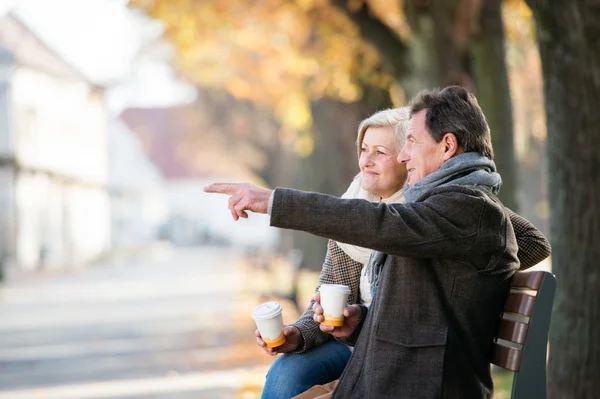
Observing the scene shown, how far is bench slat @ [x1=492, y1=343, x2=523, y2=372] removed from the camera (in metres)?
3.25

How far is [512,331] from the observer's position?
10.7 ft

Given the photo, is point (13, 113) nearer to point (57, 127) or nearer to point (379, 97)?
point (57, 127)

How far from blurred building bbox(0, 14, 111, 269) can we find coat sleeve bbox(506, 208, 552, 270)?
32393 millimetres

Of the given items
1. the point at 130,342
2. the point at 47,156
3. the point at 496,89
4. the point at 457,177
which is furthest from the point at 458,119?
the point at 47,156

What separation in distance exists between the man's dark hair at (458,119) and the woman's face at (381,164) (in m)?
0.49

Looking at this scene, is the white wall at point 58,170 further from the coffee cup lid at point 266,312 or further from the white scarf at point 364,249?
the coffee cup lid at point 266,312

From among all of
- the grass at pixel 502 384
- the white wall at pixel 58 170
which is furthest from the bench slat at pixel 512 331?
the white wall at pixel 58 170

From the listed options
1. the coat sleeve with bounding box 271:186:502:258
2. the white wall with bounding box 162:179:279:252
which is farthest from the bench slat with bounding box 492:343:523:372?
the white wall with bounding box 162:179:279:252

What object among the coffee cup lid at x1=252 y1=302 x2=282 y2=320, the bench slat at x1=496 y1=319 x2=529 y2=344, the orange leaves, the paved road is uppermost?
the orange leaves

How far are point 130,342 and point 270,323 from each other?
416 inches

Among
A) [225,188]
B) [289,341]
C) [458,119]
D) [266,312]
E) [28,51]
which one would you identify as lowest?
[289,341]

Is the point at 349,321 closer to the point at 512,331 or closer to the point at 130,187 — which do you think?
the point at 512,331

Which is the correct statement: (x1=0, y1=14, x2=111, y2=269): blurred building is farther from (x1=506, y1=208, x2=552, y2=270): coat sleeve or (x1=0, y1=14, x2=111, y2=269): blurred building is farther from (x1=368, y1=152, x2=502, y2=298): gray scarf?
(x1=368, y1=152, x2=502, y2=298): gray scarf

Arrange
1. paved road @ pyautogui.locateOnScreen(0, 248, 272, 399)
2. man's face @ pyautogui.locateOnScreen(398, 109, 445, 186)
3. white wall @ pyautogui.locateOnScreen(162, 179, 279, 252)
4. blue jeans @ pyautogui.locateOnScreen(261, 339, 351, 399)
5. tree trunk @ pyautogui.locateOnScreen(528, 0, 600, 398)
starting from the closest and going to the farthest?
man's face @ pyautogui.locateOnScreen(398, 109, 445, 186) → blue jeans @ pyautogui.locateOnScreen(261, 339, 351, 399) → tree trunk @ pyautogui.locateOnScreen(528, 0, 600, 398) → paved road @ pyautogui.locateOnScreen(0, 248, 272, 399) → white wall @ pyautogui.locateOnScreen(162, 179, 279, 252)
